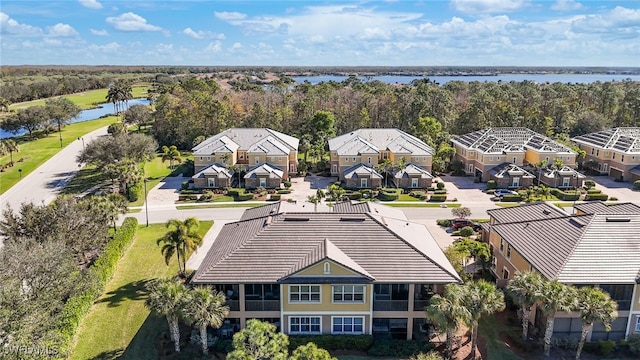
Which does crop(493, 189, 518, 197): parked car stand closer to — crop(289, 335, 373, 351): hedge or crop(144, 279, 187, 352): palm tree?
crop(289, 335, 373, 351): hedge

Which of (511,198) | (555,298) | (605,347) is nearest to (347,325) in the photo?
(555,298)

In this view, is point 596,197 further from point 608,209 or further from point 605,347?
point 605,347

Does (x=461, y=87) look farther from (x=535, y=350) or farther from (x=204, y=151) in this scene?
(x=535, y=350)

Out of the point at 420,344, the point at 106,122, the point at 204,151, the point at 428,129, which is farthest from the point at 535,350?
the point at 106,122

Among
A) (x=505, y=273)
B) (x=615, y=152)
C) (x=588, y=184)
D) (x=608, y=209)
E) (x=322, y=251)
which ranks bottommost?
(x=505, y=273)

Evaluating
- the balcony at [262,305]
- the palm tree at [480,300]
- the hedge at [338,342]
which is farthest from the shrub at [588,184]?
the balcony at [262,305]

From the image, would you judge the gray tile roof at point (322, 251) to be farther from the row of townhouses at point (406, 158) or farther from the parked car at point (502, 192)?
the row of townhouses at point (406, 158)

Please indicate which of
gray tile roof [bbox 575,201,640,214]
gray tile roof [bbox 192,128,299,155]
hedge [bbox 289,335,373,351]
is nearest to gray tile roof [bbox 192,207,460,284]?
hedge [bbox 289,335,373,351]
